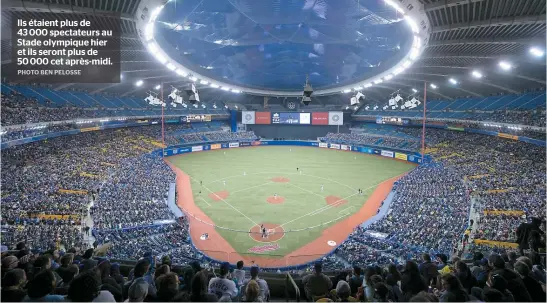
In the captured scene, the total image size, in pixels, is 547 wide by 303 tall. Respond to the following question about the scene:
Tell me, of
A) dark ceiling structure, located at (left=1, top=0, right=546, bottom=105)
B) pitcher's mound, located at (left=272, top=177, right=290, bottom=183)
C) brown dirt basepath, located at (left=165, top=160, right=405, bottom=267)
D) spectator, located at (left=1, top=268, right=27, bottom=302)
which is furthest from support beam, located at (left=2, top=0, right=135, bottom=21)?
pitcher's mound, located at (left=272, top=177, right=290, bottom=183)

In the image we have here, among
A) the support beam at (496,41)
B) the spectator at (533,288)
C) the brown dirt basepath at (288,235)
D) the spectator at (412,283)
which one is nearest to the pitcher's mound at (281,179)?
the brown dirt basepath at (288,235)

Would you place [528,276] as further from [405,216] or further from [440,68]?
[440,68]

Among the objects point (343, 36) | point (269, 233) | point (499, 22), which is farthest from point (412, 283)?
point (343, 36)

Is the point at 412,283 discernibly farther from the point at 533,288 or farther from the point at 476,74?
the point at 476,74

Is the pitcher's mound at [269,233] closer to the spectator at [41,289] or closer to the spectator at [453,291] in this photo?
the spectator at [453,291]

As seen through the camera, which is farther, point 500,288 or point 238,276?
point 238,276

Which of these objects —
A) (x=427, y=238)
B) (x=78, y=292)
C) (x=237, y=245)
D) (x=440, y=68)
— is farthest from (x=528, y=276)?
(x=440, y=68)
